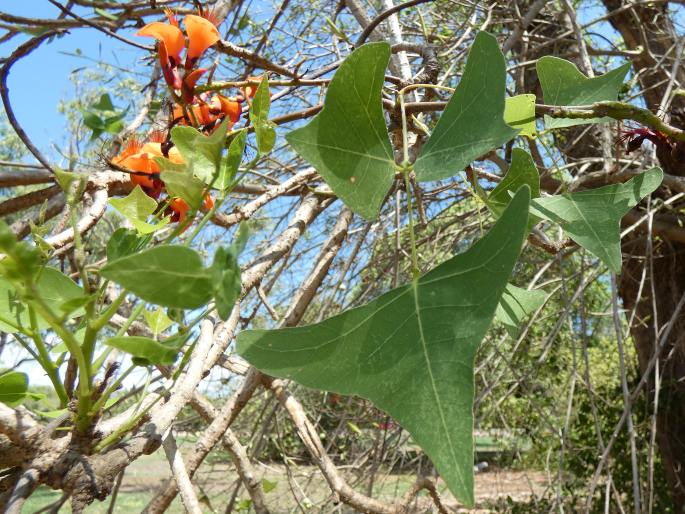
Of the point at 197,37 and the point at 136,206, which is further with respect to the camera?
the point at 197,37

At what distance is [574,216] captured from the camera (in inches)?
12.8

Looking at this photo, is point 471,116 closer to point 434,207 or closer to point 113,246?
point 113,246

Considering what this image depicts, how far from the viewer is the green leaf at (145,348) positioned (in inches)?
7.4

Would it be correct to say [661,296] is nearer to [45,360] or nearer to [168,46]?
[168,46]

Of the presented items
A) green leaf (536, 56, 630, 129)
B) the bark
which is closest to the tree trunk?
the bark

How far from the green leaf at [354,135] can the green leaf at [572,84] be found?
131 millimetres

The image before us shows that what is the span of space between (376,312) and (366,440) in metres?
1.46

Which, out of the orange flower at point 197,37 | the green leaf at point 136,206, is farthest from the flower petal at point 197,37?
the green leaf at point 136,206

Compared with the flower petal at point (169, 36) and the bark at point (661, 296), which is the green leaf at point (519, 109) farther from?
the bark at point (661, 296)

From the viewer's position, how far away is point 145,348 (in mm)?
193

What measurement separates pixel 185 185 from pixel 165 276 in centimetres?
6

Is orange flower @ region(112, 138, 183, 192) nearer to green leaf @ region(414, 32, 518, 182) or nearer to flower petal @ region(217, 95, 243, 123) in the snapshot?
flower petal @ region(217, 95, 243, 123)

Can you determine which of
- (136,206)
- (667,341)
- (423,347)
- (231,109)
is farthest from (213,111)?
(667,341)

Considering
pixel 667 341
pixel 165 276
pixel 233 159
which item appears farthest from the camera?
pixel 667 341
